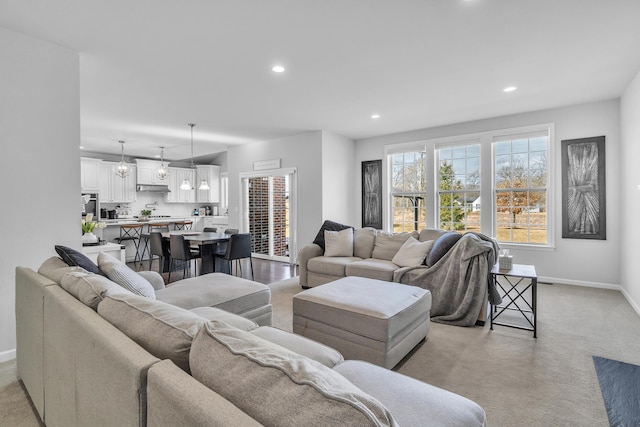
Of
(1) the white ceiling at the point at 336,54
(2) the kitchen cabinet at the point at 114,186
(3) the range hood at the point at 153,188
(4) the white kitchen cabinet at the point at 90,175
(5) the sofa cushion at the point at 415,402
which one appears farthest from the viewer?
(3) the range hood at the point at 153,188

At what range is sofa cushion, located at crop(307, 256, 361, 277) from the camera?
14.0 ft

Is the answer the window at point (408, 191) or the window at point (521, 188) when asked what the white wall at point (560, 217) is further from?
the window at point (408, 191)

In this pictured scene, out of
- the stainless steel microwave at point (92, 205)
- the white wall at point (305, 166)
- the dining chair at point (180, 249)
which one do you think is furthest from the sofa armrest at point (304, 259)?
the stainless steel microwave at point (92, 205)

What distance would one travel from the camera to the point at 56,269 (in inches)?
75.5

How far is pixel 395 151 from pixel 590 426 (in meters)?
5.36

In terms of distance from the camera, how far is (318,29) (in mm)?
2654

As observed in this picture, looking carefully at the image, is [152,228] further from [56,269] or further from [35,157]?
[56,269]

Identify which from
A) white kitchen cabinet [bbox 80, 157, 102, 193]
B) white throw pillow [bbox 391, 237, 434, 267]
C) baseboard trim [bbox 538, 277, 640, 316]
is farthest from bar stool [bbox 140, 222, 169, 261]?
baseboard trim [bbox 538, 277, 640, 316]

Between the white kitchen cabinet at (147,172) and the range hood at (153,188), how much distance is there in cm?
9

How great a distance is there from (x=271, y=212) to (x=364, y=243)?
3021 mm

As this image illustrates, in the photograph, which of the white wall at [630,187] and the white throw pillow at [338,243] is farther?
the white throw pillow at [338,243]

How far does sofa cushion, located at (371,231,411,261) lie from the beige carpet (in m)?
1.34

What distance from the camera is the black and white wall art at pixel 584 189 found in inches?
179

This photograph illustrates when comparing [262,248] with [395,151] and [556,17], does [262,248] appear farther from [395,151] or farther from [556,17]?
[556,17]
